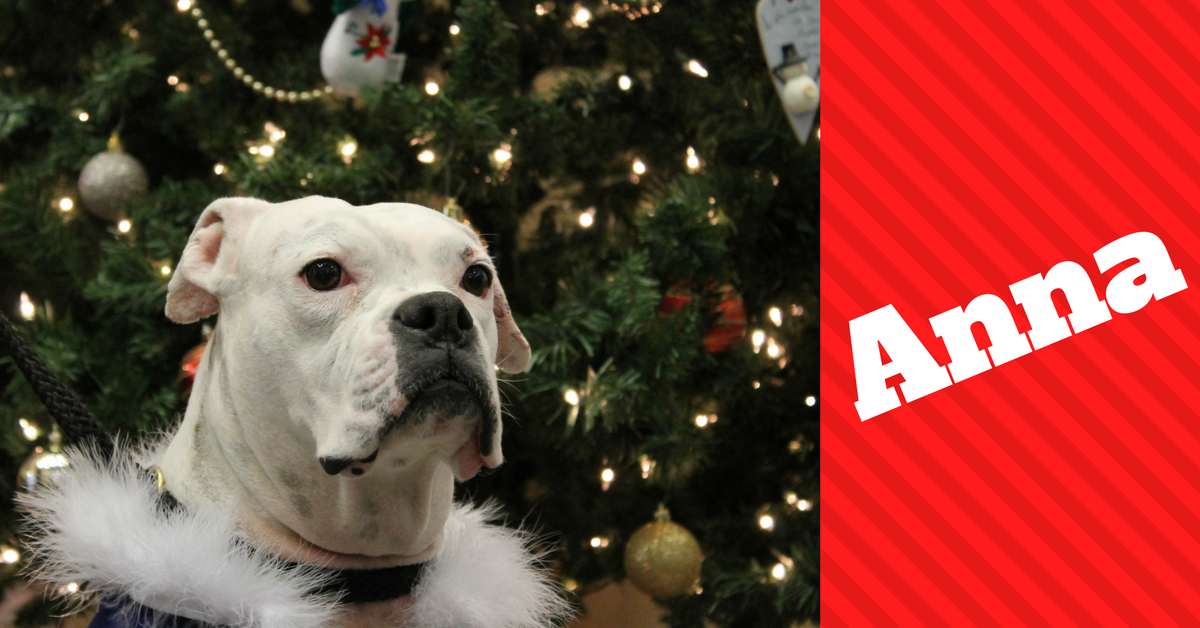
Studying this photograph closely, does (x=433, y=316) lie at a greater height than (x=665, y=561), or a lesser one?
greater

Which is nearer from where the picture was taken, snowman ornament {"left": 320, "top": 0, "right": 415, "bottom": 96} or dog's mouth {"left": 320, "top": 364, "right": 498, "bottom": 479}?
dog's mouth {"left": 320, "top": 364, "right": 498, "bottom": 479}

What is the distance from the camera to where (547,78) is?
2.48 m

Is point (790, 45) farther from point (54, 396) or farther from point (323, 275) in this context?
point (54, 396)

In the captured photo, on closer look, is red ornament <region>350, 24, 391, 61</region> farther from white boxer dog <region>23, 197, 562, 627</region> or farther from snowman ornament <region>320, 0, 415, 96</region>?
white boxer dog <region>23, 197, 562, 627</region>

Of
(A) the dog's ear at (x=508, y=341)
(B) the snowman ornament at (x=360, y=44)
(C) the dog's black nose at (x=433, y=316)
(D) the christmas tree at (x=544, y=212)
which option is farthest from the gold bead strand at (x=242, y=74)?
(C) the dog's black nose at (x=433, y=316)

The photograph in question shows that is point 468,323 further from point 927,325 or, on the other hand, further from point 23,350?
point 927,325

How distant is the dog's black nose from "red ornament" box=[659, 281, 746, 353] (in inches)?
34.1

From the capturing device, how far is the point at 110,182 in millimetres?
1928

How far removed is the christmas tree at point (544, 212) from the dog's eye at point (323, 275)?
589 mm

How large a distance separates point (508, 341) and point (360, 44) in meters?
0.92

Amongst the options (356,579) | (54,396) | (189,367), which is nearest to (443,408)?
(356,579)

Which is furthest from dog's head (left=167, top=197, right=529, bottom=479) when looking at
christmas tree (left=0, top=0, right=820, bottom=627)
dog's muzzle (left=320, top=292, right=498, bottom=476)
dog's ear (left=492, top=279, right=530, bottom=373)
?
christmas tree (left=0, top=0, right=820, bottom=627)

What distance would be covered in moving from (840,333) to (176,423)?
4.48 feet

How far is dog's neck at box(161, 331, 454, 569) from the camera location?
96 centimetres
